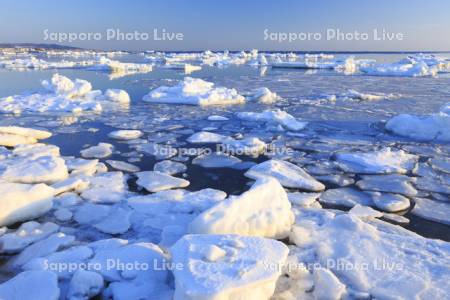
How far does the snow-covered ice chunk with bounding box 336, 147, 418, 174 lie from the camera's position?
223 inches

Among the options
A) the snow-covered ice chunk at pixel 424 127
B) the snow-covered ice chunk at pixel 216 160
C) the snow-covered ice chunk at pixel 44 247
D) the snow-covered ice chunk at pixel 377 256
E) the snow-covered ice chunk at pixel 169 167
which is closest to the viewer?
the snow-covered ice chunk at pixel 377 256

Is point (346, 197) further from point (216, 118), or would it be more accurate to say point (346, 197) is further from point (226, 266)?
point (216, 118)

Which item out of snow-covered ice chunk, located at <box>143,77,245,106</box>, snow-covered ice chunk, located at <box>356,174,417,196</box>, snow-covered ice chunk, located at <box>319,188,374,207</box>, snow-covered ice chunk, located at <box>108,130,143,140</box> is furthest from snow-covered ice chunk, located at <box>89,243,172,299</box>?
snow-covered ice chunk, located at <box>143,77,245,106</box>

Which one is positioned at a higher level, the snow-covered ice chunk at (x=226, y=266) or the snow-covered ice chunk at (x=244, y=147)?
the snow-covered ice chunk at (x=244, y=147)

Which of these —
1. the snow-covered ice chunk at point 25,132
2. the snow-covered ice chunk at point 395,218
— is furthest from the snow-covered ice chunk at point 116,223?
the snow-covered ice chunk at point 25,132

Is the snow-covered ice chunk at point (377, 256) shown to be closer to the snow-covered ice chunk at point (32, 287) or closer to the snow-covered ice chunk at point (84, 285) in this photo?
the snow-covered ice chunk at point (84, 285)

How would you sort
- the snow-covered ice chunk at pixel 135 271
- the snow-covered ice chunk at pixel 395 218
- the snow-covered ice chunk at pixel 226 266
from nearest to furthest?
the snow-covered ice chunk at pixel 226 266 → the snow-covered ice chunk at pixel 135 271 → the snow-covered ice chunk at pixel 395 218

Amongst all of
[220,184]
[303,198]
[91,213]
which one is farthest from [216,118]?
[91,213]

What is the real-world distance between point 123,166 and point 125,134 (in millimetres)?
2049

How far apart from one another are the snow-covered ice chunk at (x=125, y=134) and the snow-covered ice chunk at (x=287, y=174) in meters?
2.99

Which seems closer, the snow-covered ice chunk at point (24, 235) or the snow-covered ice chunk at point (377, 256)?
the snow-covered ice chunk at point (377, 256)

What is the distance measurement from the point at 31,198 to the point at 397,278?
3.33 meters

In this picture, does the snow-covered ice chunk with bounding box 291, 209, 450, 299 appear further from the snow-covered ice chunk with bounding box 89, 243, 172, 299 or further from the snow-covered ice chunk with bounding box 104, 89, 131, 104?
the snow-covered ice chunk with bounding box 104, 89, 131, 104

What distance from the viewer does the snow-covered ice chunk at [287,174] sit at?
5012mm
